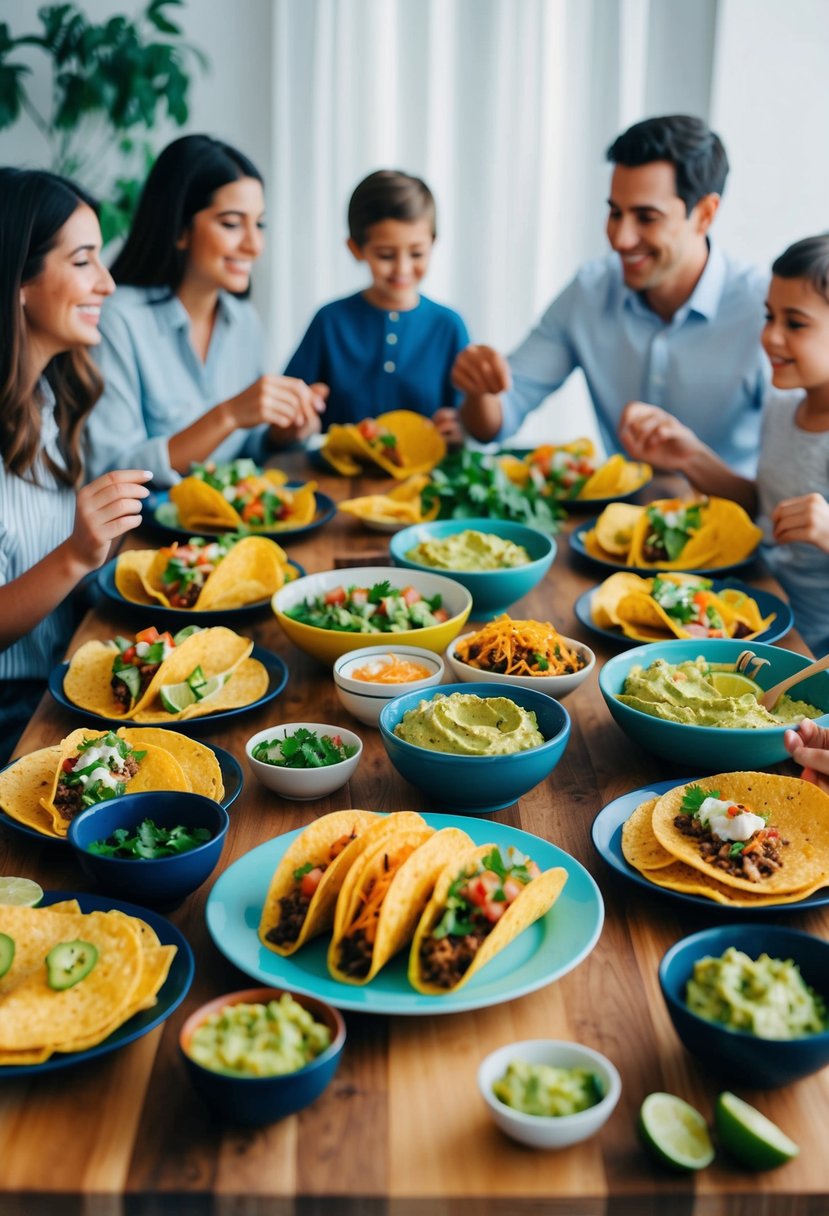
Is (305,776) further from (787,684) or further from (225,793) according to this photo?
(787,684)

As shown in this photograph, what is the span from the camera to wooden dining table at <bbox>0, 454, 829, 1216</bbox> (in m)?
1.08

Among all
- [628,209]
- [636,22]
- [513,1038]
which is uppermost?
[636,22]

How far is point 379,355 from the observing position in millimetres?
4512

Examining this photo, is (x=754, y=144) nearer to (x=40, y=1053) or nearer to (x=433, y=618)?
(x=433, y=618)

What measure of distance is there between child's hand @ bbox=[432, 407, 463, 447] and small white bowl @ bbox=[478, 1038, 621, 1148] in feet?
9.08

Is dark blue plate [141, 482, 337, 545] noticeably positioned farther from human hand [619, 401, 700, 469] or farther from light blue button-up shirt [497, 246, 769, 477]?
light blue button-up shirt [497, 246, 769, 477]

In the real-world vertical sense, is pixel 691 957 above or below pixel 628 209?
below

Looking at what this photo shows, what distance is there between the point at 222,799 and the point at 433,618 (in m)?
0.68

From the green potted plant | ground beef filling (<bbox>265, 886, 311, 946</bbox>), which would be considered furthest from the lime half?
the green potted plant

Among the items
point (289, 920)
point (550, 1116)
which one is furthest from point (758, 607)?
point (550, 1116)

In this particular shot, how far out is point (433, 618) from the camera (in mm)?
2230

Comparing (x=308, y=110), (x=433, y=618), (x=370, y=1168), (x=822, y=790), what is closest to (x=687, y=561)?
(x=433, y=618)

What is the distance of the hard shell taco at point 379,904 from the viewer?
1.29 metres

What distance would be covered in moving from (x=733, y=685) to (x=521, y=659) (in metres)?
0.36
